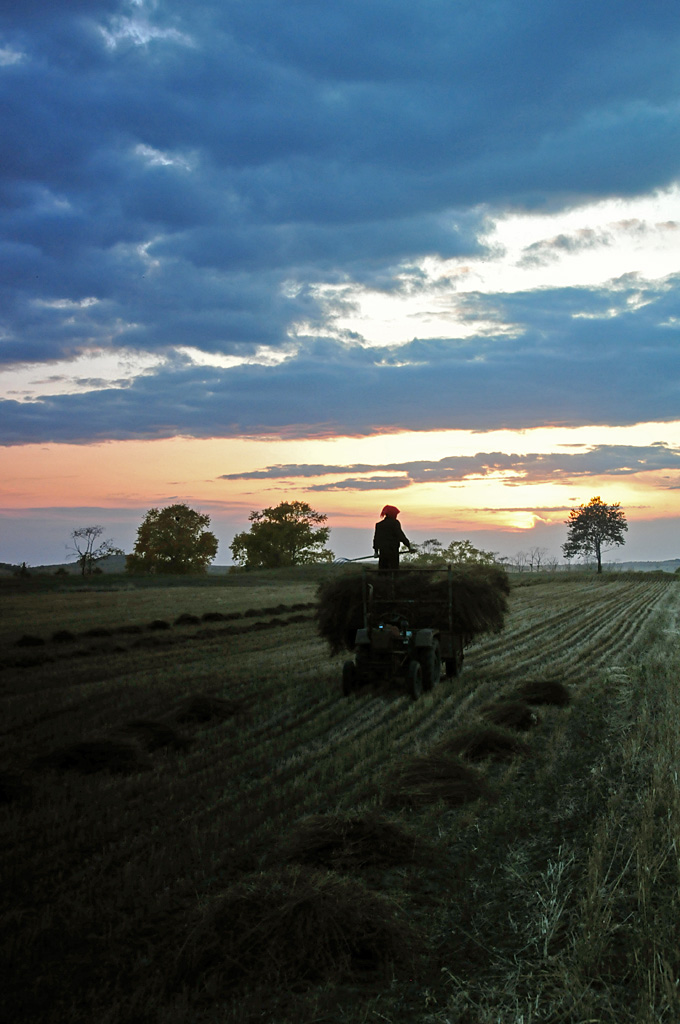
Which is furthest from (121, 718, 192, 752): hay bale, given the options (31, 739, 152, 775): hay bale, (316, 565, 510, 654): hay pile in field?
(316, 565, 510, 654): hay pile in field

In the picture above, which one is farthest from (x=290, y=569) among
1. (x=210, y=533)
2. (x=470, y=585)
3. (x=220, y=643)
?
(x=470, y=585)

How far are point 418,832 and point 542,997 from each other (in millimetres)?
2321

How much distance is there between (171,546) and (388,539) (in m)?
68.1

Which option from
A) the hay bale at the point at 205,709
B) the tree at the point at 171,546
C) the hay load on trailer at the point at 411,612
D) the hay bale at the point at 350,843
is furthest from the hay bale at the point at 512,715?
the tree at the point at 171,546

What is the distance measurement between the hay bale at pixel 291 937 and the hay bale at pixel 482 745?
3622 millimetres

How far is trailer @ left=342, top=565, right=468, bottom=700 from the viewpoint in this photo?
11.9 meters

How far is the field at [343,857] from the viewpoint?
3.82 meters

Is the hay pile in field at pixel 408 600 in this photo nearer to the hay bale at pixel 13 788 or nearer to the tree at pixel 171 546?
the hay bale at pixel 13 788

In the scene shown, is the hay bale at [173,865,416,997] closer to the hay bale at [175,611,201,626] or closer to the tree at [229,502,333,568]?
the hay bale at [175,611,201,626]

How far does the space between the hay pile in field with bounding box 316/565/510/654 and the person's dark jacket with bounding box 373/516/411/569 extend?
378mm

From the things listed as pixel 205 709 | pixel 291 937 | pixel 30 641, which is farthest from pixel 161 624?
pixel 291 937

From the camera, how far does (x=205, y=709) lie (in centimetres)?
1032

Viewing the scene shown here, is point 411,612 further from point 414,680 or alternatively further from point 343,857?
point 343,857

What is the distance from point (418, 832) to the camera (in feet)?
19.7
